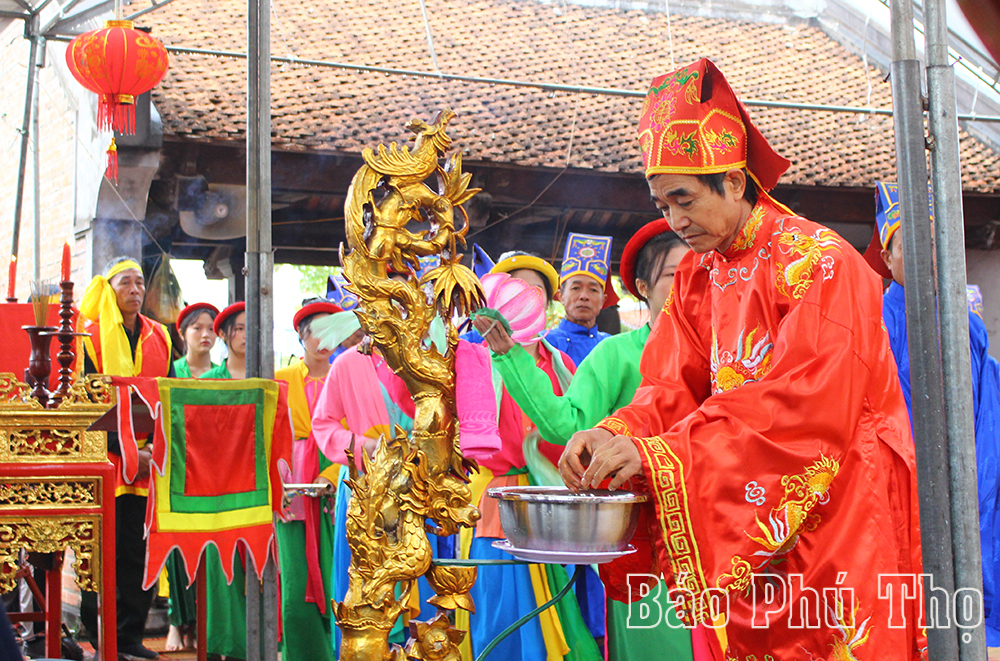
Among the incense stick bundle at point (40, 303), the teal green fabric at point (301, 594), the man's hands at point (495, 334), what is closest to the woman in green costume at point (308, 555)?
the teal green fabric at point (301, 594)

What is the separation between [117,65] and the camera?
5.93 m

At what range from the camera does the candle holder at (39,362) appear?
10.6ft

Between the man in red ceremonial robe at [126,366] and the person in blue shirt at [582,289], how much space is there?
199 cm

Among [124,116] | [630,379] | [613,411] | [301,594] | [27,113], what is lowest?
[301,594]

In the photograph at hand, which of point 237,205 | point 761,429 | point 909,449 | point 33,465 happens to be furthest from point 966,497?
point 237,205

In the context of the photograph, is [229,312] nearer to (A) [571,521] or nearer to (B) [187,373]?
(B) [187,373]

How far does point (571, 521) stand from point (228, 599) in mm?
3685

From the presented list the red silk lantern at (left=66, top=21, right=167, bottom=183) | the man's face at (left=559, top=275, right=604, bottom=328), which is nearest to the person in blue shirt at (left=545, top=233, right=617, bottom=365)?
the man's face at (left=559, top=275, right=604, bottom=328)

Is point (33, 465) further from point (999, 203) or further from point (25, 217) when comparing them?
point (999, 203)

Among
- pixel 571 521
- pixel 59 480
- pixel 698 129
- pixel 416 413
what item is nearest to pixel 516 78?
pixel 59 480

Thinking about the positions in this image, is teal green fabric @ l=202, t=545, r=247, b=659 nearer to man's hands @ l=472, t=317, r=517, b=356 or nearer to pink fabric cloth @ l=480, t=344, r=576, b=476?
pink fabric cloth @ l=480, t=344, r=576, b=476

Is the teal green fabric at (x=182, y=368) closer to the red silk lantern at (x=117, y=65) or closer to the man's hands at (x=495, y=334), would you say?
the red silk lantern at (x=117, y=65)

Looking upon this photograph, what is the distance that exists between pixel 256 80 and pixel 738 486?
221 centimetres

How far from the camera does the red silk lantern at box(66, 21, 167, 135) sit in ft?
19.4
